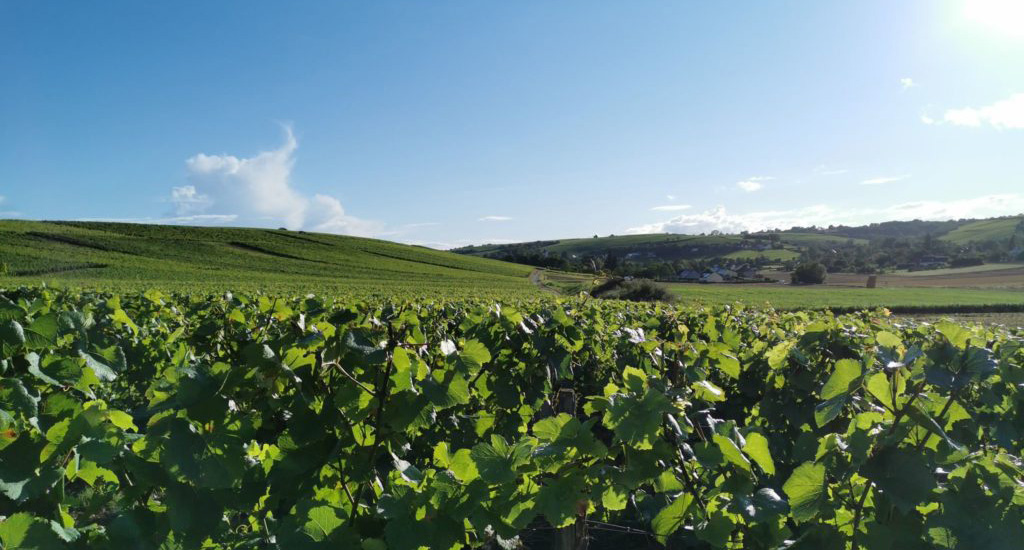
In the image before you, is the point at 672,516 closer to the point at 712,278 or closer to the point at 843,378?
the point at 843,378

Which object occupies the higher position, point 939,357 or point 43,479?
point 939,357

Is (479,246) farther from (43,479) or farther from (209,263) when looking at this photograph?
(43,479)

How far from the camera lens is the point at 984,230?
116500 millimetres

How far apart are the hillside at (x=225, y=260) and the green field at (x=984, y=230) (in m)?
101

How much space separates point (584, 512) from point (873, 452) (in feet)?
2.97

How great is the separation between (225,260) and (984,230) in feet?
478

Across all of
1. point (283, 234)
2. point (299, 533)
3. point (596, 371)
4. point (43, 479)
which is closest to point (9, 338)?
point (43, 479)

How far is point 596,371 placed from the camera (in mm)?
4750

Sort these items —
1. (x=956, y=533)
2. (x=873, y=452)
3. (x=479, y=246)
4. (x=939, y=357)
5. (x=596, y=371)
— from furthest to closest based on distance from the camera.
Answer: (x=479, y=246) → (x=596, y=371) → (x=939, y=357) → (x=873, y=452) → (x=956, y=533)

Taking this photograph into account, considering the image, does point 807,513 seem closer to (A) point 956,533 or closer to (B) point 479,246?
(A) point 956,533

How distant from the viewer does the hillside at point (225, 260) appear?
47.4 m

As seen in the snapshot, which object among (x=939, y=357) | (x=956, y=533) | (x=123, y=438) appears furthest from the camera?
(x=123, y=438)

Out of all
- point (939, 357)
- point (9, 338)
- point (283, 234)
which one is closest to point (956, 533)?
point (939, 357)

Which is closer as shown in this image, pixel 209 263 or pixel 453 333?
pixel 453 333
